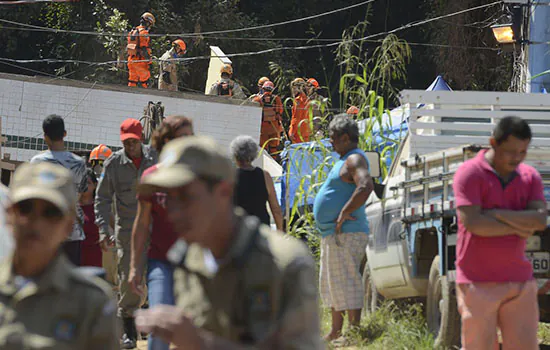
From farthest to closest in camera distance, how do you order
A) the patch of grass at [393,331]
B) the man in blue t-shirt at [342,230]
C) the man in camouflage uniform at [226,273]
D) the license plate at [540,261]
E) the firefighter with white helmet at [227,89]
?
the firefighter with white helmet at [227,89] → the man in blue t-shirt at [342,230] → the patch of grass at [393,331] → the license plate at [540,261] → the man in camouflage uniform at [226,273]

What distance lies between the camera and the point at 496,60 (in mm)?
29734

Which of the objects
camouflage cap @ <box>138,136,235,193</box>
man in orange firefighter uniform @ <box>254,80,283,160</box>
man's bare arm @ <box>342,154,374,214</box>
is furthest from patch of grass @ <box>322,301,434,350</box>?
man in orange firefighter uniform @ <box>254,80,283,160</box>

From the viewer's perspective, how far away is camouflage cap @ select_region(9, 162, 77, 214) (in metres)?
3.43

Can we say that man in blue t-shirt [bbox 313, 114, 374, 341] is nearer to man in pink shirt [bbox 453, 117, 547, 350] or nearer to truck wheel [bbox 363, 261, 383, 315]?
truck wheel [bbox 363, 261, 383, 315]

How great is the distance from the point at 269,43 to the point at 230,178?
99.9ft

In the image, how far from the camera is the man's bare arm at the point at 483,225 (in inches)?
249

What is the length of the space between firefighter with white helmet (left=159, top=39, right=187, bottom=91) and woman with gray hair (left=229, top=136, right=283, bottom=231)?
1482cm

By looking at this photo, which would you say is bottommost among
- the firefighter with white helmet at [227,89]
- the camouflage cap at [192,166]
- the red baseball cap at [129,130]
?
the camouflage cap at [192,166]

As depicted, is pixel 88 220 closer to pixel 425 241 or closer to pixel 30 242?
pixel 425 241

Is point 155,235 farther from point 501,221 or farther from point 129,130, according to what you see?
point 501,221

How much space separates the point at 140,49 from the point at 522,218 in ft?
55.8

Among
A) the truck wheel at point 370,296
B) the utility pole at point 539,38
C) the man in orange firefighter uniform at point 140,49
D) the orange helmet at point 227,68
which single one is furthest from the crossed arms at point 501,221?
the man in orange firefighter uniform at point 140,49

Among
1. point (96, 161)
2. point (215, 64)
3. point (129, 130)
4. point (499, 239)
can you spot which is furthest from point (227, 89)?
point (499, 239)

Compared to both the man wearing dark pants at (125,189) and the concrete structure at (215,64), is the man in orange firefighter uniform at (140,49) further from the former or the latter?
the man wearing dark pants at (125,189)
